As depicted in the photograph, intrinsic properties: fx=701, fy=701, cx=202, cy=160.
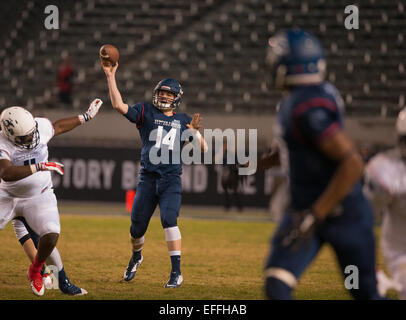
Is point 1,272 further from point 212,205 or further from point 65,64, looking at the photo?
point 65,64

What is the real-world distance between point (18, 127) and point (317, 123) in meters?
3.12

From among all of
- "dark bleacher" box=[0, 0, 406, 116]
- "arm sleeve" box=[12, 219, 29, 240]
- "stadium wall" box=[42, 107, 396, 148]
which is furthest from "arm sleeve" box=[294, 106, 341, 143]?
"dark bleacher" box=[0, 0, 406, 116]

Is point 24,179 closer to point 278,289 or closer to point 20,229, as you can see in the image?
point 20,229

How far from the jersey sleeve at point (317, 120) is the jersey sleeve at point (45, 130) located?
10.5 ft

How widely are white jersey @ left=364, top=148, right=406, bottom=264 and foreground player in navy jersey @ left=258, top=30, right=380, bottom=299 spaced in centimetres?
25

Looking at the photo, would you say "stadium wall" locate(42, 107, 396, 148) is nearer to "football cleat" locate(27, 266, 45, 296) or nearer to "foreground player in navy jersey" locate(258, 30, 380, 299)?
"football cleat" locate(27, 266, 45, 296)

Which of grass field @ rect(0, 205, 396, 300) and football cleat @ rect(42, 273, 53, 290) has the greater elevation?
football cleat @ rect(42, 273, 53, 290)

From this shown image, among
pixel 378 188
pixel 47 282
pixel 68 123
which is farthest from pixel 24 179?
pixel 378 188

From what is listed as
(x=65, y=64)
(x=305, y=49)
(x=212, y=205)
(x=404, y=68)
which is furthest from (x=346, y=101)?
(x=305, y=49)

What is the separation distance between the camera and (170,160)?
23.1ft

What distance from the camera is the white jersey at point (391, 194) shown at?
423 cm

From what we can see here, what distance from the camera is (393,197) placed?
14.0ft

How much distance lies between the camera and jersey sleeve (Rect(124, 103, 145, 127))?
694 cm

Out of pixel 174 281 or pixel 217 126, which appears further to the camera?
pixel 217 126
